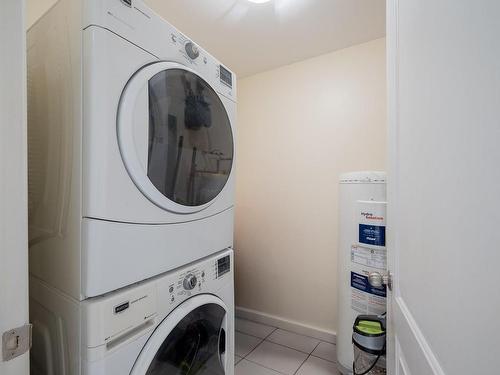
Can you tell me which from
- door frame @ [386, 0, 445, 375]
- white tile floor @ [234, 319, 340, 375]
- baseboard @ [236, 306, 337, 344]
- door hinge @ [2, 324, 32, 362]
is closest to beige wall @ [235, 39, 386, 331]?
baseboard @ [236, 306, 337, 344]

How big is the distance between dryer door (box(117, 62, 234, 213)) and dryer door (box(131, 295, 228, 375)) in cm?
36

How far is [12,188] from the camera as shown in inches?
20.1

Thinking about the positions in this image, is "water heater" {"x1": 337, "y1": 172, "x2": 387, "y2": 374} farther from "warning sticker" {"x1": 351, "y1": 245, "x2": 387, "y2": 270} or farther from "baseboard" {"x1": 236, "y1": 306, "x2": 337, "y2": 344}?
"baseboard" {"x1": 236, "y1": 306, "x2": 337, "y2": 344}

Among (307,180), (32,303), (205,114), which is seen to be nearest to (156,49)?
(205,114)

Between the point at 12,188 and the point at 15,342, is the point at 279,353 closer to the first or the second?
the point at 15,342

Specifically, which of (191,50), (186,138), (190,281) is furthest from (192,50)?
(190,281)

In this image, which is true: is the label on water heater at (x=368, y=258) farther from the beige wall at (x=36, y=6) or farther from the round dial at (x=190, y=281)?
the beige wall at (x=36, y=6)

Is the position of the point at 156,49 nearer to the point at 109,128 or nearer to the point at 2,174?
the point at 109,128

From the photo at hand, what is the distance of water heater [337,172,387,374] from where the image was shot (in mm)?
1410

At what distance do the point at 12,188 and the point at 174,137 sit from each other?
42cm

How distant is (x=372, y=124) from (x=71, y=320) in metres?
1.98

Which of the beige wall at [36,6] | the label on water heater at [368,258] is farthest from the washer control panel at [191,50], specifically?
the label on water heater at [368,258]

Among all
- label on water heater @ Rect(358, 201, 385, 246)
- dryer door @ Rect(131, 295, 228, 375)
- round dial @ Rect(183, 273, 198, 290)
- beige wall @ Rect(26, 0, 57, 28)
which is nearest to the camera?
dryer door @ Rect(131, 295, 228, 375)

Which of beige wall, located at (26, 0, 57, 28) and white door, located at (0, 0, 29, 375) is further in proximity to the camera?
beige wall, located at (26, 0, 57, 28)
